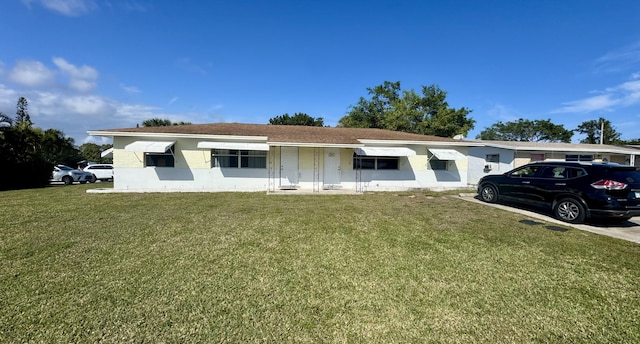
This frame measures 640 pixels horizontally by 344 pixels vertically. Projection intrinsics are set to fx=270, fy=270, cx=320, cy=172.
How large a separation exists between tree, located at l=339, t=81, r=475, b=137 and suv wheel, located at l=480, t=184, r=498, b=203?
1085 inches

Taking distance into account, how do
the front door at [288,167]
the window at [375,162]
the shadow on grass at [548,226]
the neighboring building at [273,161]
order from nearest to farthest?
the shadow on grass at [548,226] < the neighboring building at [273,161] < the front door at [288,167] < the window at [375,162]

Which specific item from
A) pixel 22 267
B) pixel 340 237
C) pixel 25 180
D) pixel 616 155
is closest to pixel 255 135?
pixel 340 237

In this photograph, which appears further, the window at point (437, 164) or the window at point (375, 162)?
the window at point (437, 164)

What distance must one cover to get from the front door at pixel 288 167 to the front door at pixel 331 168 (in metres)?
1.60

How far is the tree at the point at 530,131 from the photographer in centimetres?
5112

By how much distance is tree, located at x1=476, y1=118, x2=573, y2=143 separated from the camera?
5112 centimetres

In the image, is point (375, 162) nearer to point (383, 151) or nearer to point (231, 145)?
point (383, 151)

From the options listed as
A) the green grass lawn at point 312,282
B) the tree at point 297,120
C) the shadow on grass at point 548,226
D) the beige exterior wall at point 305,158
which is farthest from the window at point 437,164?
the tree at point 297,120

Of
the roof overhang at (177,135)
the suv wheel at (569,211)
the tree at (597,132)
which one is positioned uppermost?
the tree at (597,132)

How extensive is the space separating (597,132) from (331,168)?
2520 inches

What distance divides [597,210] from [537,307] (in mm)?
6287

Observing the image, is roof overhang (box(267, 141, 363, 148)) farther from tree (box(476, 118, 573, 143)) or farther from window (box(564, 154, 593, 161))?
tree (box(476, 118, 573, 143))

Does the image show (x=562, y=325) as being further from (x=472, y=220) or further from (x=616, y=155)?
(x=616, y=155)

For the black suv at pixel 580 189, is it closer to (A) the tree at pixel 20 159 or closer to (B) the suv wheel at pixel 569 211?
(B) the suv wheel at pixel 569 211
